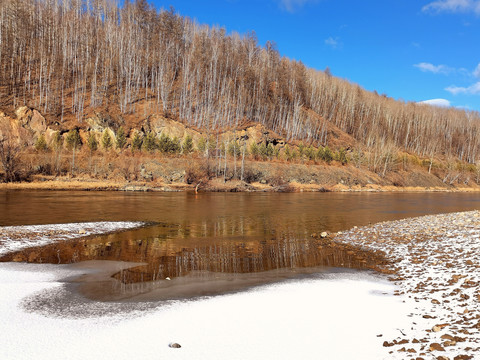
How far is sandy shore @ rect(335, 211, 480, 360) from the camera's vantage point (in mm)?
5039

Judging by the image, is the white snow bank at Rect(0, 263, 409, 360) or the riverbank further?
the riverbank

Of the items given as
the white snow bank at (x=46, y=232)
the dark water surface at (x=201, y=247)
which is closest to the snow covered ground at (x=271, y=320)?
the dark water surface at (x=201, y=247)

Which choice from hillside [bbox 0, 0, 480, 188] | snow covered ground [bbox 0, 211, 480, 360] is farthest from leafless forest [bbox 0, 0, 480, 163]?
snow covered ground [bbox 0, 211, 480, 360]

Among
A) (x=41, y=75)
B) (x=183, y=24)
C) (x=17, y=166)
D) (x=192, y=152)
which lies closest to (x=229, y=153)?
(x=192, y=152)

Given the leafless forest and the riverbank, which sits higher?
the leafless forest

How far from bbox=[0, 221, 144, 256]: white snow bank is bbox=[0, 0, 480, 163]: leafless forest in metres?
52.6

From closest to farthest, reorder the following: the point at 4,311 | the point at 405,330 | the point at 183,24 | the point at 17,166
Result: the point at 405,330
the point at 4,311
the point at 17,166
the point at 183,24

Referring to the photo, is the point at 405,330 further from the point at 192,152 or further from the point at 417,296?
the point at 192,152

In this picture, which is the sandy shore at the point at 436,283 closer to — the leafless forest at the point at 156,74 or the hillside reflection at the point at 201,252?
the hillside reflection at the point at 201,252

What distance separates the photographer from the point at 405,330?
19.0 feet

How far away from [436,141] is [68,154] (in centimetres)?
12716

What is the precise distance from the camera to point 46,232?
15359 mm

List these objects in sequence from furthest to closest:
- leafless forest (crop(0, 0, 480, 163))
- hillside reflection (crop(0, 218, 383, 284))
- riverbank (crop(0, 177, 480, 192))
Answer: leafless forest (crop(0, 0, 480, 163)), riverbank (crop(0, 177, 480, 192)), hillside reflection (crop(0, 218, 383, 284))

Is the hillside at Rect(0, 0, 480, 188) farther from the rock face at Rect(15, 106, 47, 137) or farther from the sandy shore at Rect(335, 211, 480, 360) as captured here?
the sandy shore at Rect(335, 211, 480, 360)
